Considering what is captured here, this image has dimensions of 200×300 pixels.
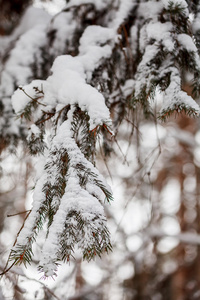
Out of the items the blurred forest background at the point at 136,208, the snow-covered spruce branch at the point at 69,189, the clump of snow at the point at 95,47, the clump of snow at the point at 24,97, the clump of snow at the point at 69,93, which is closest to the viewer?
the snow-covered spruce branch at the point at 69,189

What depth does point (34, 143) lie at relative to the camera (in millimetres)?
1177

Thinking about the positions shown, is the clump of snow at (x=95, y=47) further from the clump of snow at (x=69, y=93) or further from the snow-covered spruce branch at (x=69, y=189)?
the snow-covered spruce branch at (x=69, y=189)

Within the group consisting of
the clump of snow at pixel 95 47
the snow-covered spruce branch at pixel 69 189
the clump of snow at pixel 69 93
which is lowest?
the snow-covered spruce branch at pixel 69 189

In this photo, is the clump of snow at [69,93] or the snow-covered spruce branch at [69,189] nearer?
the snow-covered spruce branch at [69,189]

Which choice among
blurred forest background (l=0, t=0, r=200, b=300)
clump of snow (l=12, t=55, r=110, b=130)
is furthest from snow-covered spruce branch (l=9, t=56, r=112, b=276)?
blurred forest background (l=0, t=0, r=200, b=300)

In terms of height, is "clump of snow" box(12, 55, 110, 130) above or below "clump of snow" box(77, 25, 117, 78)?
below

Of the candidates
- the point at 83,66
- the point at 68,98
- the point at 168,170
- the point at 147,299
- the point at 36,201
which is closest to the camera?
the point at 36,201

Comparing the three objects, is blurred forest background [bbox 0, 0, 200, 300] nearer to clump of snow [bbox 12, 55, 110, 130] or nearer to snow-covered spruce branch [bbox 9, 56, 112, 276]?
clump of snow [bbox 12, 55, 110, 130]

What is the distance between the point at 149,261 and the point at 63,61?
23.1 ft

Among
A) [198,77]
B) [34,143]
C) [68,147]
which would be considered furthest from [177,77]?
[34,143]

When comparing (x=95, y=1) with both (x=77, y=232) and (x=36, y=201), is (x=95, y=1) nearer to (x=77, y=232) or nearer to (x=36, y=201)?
(x=36, y=201)

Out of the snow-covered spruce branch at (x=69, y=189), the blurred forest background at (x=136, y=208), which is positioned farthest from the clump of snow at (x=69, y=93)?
the blurred forest background at (x=136, y=208)

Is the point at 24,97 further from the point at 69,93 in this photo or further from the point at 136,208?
the point at 136,208

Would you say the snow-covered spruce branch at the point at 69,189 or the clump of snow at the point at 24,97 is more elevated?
the clump of snow at the point at 24,97
